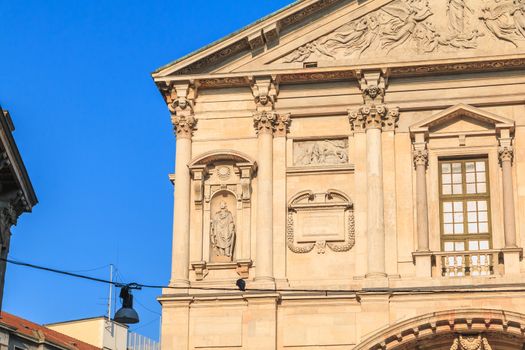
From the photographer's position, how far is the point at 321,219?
31.2 metres

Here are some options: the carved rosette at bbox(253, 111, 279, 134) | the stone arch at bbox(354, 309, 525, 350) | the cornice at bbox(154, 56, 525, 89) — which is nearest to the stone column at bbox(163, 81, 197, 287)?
the cornice at bbox(154, 56, 525, 89)

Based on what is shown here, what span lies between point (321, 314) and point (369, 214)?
249cm

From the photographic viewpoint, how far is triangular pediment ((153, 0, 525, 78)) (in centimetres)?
3186

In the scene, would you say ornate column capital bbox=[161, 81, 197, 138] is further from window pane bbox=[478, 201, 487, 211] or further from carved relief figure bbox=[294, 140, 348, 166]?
window pane bbox=[478, 201, 487, 211]

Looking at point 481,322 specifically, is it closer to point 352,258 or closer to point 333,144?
point 352,258

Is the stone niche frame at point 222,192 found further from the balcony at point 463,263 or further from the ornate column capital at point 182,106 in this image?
the balcony at point 463,263

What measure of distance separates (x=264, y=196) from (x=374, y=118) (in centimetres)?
310

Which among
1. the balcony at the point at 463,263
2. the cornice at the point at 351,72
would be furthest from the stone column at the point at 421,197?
the cornice at the point at 351,72

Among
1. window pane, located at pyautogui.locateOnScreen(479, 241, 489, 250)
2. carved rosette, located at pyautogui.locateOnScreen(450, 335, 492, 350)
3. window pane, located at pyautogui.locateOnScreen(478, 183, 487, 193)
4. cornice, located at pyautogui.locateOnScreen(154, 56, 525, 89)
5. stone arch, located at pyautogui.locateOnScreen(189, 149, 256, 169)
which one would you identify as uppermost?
cornice, located at pyautogui.locateOnScreen(154, 56, 525, 89)

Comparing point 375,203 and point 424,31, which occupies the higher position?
point 424,31

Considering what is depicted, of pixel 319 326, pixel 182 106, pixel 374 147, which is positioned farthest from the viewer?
pixel 182 106

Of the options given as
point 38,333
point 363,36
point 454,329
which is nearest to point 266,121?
point 363,36

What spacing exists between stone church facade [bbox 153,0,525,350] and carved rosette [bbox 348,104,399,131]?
0.03 m

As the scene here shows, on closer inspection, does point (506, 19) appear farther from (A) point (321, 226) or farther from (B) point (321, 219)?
(A) point (321, 226)
